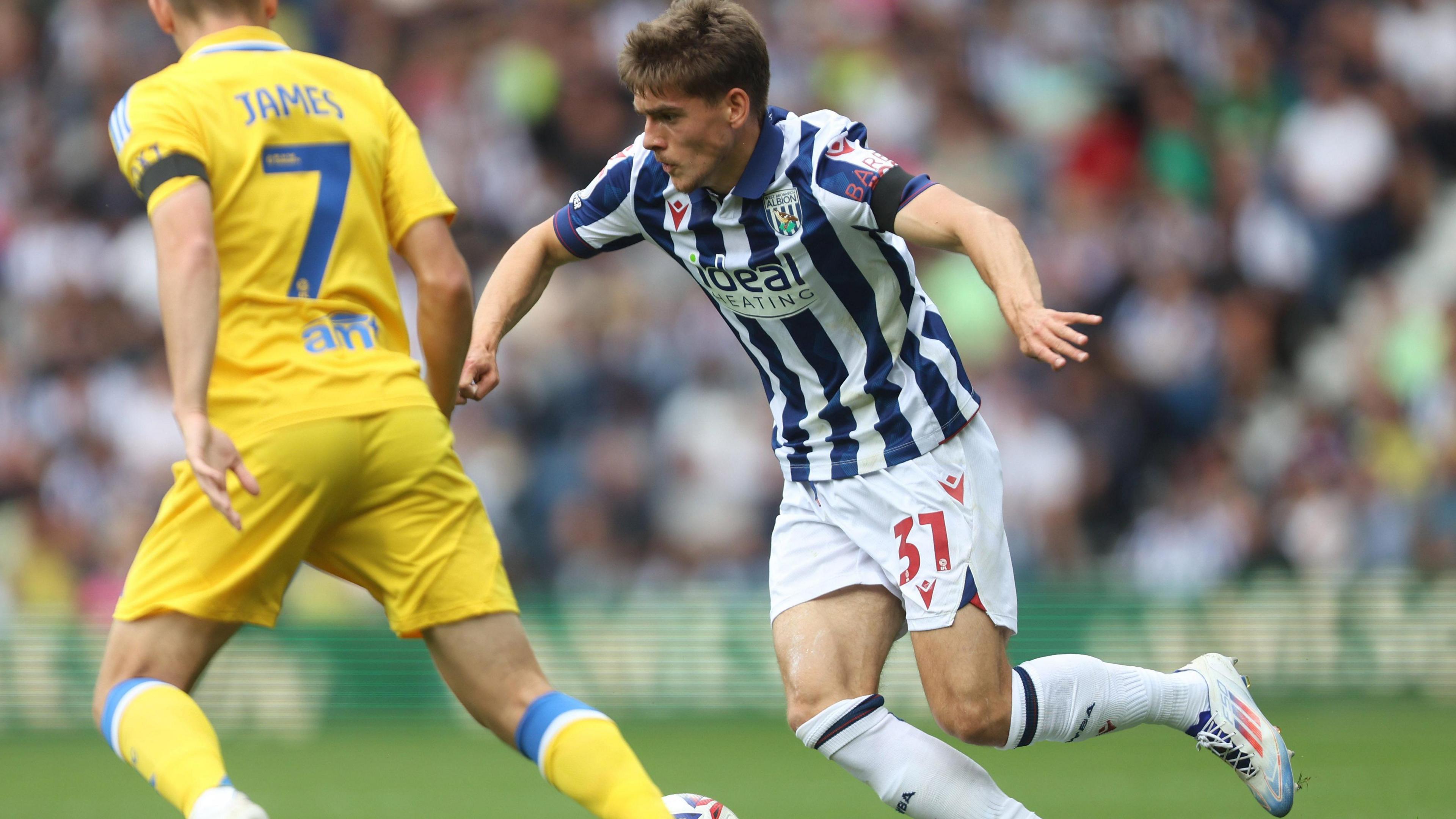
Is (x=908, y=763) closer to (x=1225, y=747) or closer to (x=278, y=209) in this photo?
(x=1225, y=747)

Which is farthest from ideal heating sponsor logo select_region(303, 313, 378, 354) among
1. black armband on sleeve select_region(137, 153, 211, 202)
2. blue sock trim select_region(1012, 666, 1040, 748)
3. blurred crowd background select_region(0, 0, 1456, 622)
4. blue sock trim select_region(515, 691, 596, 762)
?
blurred crowd background select_region(0, 0, 1456, 622)

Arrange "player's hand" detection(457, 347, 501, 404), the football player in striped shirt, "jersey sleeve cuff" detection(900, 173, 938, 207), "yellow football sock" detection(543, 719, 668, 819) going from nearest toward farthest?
1. "yellow football sock" detection(543, 719, 668, 819)
2. "jersey sleeve cuff" detection(900, 173, 938, 207)
3. the football player in striped shirt
4. "player's hand" detection(457, 347, 501, 404)

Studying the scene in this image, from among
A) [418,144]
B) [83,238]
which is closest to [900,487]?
[418,144]

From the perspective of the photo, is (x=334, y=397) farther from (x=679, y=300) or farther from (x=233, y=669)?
(x=679, y=300)

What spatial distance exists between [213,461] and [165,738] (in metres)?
0.61

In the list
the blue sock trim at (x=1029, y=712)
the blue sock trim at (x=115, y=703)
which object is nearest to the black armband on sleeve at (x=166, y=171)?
the blue sock trim at (x=115, y=703)

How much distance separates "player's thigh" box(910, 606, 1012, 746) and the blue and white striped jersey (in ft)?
1.62

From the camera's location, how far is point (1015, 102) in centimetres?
1200

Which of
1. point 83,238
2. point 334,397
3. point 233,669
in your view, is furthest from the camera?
point 83,238

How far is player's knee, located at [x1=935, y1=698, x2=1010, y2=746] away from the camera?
14.6 feet

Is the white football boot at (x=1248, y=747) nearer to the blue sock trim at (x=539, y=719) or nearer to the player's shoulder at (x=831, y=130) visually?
the player's shoulder at (x=831, y=130)

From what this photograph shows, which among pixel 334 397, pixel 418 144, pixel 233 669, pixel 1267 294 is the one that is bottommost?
pixel 233 669

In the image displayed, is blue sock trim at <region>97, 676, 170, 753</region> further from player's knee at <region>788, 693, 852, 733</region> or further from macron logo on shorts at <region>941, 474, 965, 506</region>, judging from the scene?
macron logo on shorts at <region>941, 474, 965, 506</region>

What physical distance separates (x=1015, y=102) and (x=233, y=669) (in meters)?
6.41
